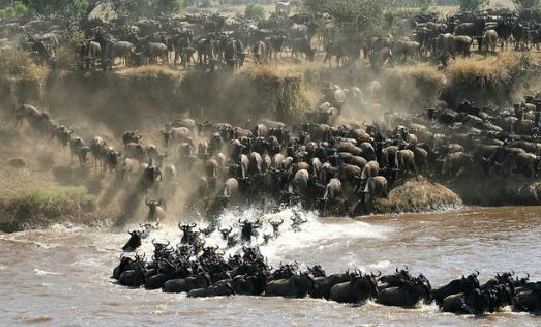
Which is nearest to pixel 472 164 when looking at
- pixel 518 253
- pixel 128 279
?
pixel 518 253

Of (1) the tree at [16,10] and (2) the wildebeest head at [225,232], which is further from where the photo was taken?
(1) the tree at [16,10]

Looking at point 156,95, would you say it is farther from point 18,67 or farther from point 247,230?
point 247,230

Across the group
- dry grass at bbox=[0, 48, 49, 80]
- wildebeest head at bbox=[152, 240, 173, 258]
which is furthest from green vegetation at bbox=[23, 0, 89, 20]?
wildebeest head at bbox=[152, 240, 173, 258]

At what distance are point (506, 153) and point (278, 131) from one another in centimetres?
783

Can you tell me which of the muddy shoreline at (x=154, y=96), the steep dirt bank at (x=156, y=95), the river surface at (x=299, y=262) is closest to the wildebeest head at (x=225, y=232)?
the river surface at (x=299, y=262)

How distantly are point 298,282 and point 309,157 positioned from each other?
1104cm

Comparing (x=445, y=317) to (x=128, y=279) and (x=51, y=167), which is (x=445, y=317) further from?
(x=51, y=167)

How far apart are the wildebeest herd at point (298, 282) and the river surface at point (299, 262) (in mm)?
297

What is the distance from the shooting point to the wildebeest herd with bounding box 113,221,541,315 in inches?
846

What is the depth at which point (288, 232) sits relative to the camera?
1152 inches

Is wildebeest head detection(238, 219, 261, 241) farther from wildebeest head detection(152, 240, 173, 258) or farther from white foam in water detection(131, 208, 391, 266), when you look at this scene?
wildebeest head detection(152, 240, 173, 258)

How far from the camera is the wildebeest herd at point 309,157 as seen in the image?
106 feet

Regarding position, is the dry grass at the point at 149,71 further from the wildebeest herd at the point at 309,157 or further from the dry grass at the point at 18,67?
the dry grass at the point at 18,67

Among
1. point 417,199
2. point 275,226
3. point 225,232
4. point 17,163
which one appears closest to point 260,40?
point 417,199
